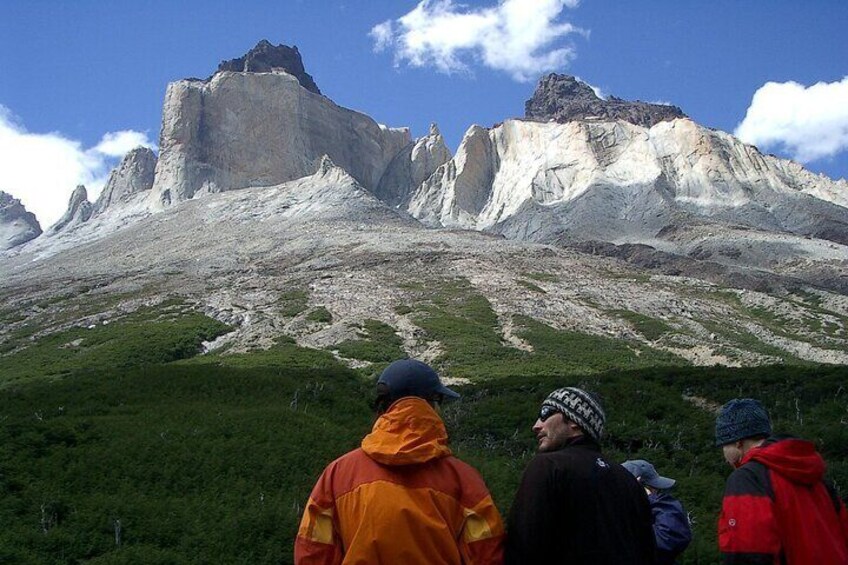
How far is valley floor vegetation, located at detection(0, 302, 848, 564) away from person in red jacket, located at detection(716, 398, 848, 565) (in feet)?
17.3

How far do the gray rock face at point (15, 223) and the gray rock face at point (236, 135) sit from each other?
4788cm

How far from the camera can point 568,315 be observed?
5569 cm

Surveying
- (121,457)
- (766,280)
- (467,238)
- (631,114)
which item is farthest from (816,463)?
(631,114)

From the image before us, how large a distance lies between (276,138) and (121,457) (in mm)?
152726

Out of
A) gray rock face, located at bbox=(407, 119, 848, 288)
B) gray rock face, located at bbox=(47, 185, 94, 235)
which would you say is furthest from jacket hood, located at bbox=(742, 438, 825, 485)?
gray rock face, located at bbox=(47, 185, 94, 235)

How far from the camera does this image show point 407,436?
4.51 metres

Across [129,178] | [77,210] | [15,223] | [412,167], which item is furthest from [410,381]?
[15,223]

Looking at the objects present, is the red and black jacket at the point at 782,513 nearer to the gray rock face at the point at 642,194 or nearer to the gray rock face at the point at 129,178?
the gray rock face at the point at 642,194

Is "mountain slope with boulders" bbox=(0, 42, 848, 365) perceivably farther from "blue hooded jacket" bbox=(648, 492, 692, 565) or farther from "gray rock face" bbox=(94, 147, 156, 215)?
"blue hooded jacket" bbox=(648, 492, 692, 565)

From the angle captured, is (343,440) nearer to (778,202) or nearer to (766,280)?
(766,280)

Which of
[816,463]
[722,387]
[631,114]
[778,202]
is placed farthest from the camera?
[631,114]

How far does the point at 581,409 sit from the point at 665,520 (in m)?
2.22

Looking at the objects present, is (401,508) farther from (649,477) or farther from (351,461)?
(649,477)

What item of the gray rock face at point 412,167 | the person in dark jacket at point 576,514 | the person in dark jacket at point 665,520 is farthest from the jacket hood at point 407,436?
the gray rock face at point 412,167
